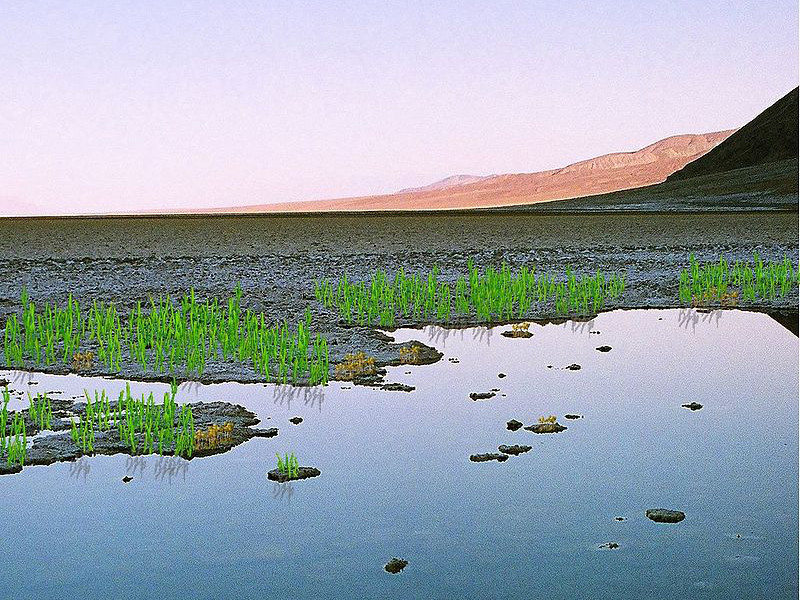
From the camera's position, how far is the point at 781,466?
5641mm

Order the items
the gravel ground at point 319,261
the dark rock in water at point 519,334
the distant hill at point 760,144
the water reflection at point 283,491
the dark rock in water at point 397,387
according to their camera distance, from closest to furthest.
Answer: the water reflection at point 283,491, the dark rock in water at point 397,387, the dark rock in water at point 519,334, the gravel ground at point 319,261, the distant hill at point 760,144

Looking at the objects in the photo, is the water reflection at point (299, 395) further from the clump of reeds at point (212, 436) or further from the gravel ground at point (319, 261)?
the clump of reeds at point (212, 436)

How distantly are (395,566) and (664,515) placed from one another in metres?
1.34

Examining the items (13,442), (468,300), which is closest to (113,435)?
(13,442)

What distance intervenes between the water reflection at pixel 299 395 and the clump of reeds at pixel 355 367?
524mm

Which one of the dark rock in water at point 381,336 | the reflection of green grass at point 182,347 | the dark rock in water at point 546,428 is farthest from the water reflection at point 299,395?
the dark rock in water at point 381,336

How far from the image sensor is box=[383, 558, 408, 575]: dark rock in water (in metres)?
4.15

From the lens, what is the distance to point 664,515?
4754 mm

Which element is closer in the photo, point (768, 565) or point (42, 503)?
point (768, 565)

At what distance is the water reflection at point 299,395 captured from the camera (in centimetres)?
759

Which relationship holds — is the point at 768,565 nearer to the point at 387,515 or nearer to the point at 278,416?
the point at 387,515

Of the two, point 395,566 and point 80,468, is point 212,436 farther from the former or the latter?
point 395,566

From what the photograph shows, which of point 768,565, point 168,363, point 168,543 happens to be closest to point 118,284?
point 168,363

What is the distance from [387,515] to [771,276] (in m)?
12.0
